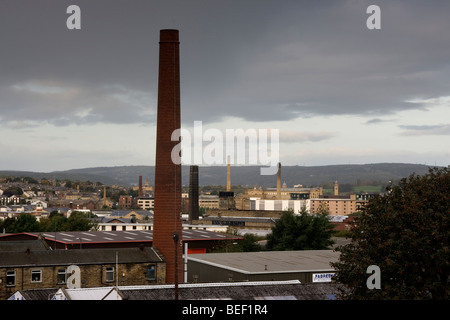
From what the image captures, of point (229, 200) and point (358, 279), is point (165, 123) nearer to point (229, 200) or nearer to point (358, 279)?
point (358, 279)

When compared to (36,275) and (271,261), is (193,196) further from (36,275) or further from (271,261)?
(36,275)

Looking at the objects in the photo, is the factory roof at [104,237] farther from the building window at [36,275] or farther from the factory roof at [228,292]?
the factory roof at [228,292]

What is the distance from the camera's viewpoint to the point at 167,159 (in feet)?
157

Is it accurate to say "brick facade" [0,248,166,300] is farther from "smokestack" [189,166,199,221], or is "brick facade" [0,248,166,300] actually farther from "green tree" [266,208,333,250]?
"smokestack" [189,166,199,221]

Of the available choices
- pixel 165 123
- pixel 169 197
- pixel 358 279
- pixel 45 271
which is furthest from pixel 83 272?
pixel 358 279

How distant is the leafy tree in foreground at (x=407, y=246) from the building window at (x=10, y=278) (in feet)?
75.7

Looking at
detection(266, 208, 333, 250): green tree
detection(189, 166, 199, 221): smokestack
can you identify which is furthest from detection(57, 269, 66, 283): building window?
detection(189, 166, 199, 221): smokestack

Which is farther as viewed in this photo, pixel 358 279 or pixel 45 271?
pixel 45 271

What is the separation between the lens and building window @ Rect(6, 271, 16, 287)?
4056 cm

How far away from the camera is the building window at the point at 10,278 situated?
40.6 metres

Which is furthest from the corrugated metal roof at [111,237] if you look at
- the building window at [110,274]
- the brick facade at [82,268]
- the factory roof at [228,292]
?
the factory roof at [228,292]

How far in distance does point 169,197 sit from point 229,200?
126422mm
